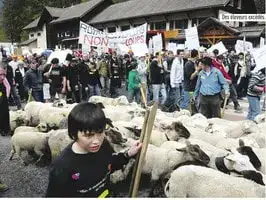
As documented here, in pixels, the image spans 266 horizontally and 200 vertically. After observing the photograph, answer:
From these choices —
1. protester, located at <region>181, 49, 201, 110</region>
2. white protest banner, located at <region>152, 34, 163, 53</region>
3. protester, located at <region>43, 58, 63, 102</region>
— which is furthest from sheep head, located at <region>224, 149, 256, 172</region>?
white protest banner, located at <region>152, 34, 163, 53</region>

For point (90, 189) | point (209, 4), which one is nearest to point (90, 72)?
point (90, 189)

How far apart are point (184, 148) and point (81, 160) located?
229 cm

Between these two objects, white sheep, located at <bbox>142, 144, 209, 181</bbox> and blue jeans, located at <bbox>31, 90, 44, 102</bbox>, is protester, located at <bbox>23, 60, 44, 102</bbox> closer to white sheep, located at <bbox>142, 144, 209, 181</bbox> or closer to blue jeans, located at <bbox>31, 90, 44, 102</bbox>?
blue jeans, located at <bbox>31, 90, 44, 102</bbox>

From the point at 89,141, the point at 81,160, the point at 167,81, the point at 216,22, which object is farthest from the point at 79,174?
the point at 216,22

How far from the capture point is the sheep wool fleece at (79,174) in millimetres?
2311

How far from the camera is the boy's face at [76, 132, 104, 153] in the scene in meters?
2.33

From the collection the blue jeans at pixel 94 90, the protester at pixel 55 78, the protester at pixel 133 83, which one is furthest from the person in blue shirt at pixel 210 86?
the blue jeans at pixel 94 90

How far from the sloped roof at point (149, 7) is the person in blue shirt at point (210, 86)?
23.6 m

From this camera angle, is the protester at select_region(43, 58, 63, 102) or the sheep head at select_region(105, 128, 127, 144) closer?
the sheep head at select_region(105, 128, 127, 144)

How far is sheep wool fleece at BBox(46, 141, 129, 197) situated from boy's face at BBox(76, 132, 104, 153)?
0.07m

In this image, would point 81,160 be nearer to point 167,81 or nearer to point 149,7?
point 167,81

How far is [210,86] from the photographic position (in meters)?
7.54

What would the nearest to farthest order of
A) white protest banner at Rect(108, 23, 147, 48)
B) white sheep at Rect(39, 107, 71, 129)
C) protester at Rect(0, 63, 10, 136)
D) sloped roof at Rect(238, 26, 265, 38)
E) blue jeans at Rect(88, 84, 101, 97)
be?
protester at Rect(0, 63, 10, 136), white sheep at Rect(39, 107, 71, 129), blue jeans at Rect(88, 84, 101, 97), white protest banner at Rect(108, 23, 147, 48), sloped roof at Rect(238, 26, 265, 38)

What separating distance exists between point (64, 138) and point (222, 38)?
24.5 meters
